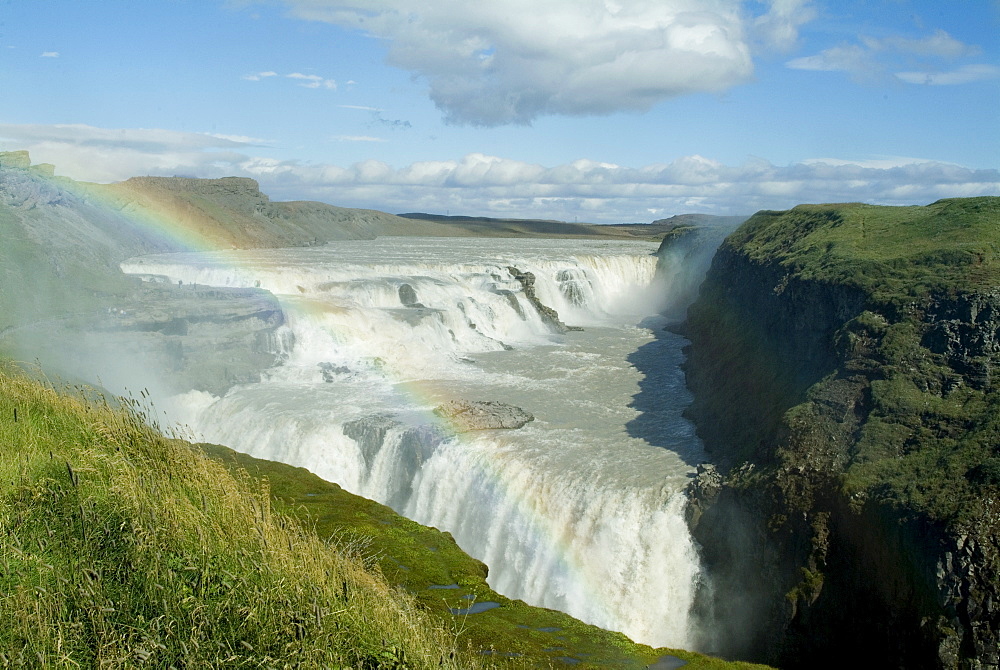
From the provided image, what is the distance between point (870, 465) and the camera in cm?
1509

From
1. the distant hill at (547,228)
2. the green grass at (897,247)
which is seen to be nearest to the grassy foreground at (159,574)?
the green grass at (897,247)

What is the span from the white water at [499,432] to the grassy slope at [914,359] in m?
4.69

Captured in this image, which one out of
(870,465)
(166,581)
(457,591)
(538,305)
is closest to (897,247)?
(870,465)

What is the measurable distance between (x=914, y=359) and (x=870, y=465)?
138 inches

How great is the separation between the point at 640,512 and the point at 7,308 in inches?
1047

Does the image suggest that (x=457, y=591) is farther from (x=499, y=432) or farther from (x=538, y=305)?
Result: (x=538, y=305)

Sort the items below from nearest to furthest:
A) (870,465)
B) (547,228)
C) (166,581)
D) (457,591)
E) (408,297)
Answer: (166,581) < (457,591) < (870,465) < (408,297) < (547,228)

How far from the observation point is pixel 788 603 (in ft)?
46.6

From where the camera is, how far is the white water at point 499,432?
663 inches

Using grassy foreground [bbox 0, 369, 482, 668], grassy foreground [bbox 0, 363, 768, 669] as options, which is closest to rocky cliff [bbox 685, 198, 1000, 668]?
grassy foreground [bbox 0, 363, 768, 669]

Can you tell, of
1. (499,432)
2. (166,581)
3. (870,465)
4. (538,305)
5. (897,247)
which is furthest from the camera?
(538,305)

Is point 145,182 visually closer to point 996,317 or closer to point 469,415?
point 469,415

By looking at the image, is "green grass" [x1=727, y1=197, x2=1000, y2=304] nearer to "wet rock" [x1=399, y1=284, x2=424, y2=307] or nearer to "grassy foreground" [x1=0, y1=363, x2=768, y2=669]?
"grassy foreground" [x1=0, y1=363, x2=768, y2=669]

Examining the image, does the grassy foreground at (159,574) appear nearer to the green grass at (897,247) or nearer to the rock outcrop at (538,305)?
the green grass at (897,247)
